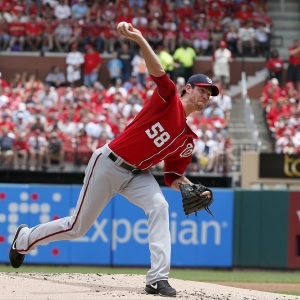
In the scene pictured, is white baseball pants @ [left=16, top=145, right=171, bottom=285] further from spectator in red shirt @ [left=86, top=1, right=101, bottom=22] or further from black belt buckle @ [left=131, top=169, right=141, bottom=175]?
spectator in red shirt @ [left=86, top=1, right=101, bottom=22]

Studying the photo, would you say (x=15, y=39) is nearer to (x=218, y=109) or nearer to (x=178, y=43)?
(x=178, y=43)

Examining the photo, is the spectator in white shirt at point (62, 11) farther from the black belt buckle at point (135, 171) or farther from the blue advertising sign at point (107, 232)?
the black belt buckle at point (135, 171)

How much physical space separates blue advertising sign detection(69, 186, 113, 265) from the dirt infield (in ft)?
17.4

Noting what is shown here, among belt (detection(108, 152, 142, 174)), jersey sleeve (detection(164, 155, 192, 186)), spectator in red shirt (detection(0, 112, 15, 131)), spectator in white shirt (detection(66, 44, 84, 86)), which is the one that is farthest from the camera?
spectator in white shirt (detection(66, 44, 84, 86))

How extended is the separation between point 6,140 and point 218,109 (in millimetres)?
5160

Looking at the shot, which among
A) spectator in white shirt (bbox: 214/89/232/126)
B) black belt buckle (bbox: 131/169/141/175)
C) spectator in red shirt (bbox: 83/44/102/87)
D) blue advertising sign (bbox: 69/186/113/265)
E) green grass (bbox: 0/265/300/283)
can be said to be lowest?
green grass (bbox: 0/265/300/283)

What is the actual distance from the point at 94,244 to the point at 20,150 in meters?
3.11

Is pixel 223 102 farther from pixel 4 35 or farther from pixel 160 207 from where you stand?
pixel 160 207

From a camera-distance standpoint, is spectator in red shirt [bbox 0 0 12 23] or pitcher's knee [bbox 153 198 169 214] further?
spectator in red shirt [bbox 0 0 12 23]

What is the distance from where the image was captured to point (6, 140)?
623 inches

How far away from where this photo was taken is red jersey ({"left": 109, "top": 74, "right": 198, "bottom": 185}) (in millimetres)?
6941

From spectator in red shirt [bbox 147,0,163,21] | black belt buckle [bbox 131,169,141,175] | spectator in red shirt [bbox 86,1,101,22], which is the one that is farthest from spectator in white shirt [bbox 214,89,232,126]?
black belt buckle [bbox 131,169,141,175]

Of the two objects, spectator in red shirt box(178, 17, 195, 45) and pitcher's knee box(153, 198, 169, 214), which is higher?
spectator in red shirt box(178, 17, 195, 45)

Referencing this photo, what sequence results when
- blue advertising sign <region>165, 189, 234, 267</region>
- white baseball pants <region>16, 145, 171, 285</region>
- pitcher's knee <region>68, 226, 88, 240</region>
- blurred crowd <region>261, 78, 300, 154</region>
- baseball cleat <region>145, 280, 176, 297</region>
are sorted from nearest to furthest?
baseball cleat <region>145, 280, 176, 297</region>, white baseball pants <region>16, 145, 171, 285</region>, pitcher's knee <region>68, 226, 88, 240</region>, blue advertising sign <region>165, 189, 234, 267</region>, blurred crowd <region>261, 78, 300, 154</region>
